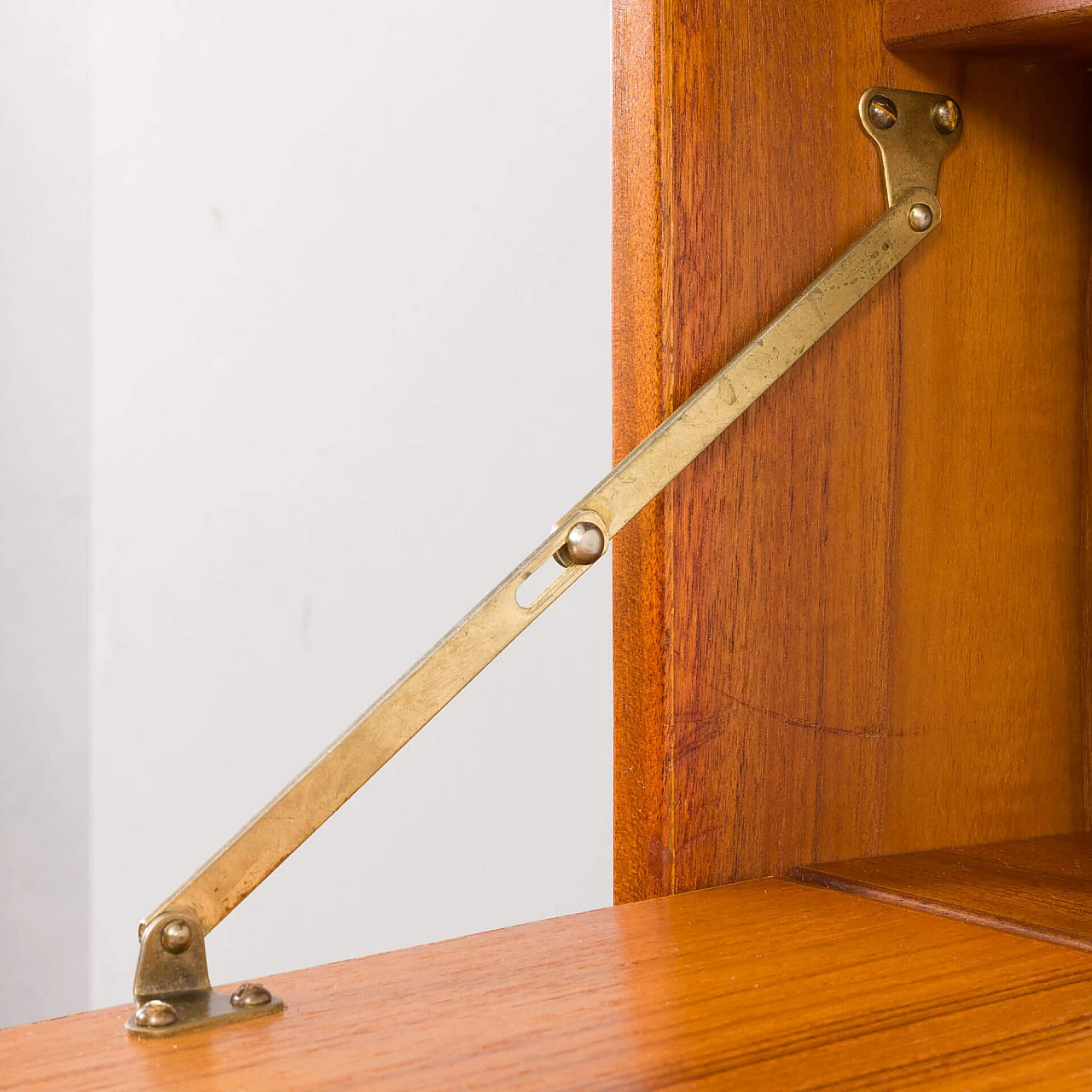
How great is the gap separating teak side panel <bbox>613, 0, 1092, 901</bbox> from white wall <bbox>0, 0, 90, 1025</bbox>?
1.44 m

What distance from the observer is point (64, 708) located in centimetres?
183

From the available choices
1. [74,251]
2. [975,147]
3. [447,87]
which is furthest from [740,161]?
[74,251]

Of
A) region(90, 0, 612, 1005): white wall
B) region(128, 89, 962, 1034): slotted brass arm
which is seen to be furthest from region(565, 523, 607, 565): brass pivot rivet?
region(90, 0, 612, 1005): white wall

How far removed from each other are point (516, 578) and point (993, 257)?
0.74 feet

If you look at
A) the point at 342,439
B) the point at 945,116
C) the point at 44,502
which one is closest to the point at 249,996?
the point at 945,116

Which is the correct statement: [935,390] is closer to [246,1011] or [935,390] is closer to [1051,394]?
[1051,394]

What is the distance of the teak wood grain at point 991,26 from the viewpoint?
1.53ft

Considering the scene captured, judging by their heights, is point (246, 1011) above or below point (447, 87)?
below

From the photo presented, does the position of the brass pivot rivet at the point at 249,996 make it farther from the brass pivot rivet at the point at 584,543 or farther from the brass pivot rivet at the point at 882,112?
the brass pivot rivet at the point at 882,112

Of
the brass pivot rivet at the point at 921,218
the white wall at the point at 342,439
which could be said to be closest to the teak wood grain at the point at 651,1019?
the brass pivot rivet at the point at 921,218

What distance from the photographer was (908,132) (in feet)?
1.66

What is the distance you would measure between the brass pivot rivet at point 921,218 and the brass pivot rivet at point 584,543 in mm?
158

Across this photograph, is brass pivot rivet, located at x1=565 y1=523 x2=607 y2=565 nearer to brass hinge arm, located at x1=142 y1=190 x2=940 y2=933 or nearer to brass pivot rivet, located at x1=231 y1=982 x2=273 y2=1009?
brass hinge arm, located at x1=142 y1=190 x2=940 y2=933

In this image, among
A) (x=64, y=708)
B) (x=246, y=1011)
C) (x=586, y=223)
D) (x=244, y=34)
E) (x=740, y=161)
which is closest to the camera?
(x=246, y=1011)
